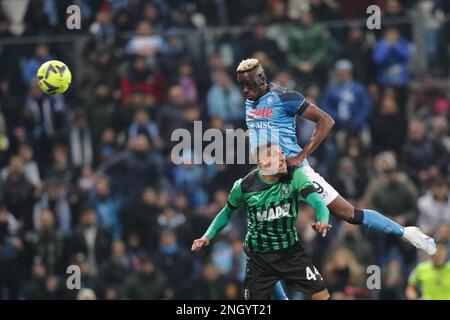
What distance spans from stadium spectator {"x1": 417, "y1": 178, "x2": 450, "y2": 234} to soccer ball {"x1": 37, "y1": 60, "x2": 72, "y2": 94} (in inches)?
278

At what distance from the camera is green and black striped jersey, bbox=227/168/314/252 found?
526 inches

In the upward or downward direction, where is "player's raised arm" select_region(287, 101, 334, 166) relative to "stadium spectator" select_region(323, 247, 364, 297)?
upward

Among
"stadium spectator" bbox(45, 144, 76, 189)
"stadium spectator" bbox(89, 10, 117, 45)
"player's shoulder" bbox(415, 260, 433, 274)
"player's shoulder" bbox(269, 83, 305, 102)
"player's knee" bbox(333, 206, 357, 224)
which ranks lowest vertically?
"player's shoulder" bbox(415, 260, 433, 274)

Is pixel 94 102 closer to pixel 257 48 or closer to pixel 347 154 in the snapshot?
pixel 257 48

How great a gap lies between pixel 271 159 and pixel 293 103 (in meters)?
0.92

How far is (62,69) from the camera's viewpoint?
15.1m

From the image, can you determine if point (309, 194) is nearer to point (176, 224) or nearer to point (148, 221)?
point (176, 224)

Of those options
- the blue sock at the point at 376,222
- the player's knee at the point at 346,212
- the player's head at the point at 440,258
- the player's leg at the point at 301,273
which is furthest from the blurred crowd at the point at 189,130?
the player's leg at the point at 301,273

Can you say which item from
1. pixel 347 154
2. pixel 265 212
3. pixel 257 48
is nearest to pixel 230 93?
pixel 257 48

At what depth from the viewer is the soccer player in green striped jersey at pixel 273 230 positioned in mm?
13352

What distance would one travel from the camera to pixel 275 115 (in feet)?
45.1

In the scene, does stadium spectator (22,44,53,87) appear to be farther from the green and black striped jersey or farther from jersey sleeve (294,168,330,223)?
jersey sleeve (294,168,330,223)

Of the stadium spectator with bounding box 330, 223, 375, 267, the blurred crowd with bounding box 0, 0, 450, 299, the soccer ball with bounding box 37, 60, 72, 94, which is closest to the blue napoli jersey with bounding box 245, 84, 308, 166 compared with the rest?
the soccer ball with bounding box 37, 60, 72, 94

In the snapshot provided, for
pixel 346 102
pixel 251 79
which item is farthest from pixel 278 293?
pixel 346 102
